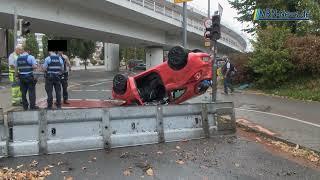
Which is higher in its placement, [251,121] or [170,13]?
[170,13]

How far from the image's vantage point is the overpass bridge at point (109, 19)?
27.5 m

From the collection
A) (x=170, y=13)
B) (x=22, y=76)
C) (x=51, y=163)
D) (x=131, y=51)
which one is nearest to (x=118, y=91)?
(x=22, y=76)

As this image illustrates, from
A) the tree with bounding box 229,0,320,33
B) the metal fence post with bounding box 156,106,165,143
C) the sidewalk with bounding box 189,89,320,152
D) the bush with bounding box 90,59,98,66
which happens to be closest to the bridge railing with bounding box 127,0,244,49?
the tree with bounding box 229,0,320,33

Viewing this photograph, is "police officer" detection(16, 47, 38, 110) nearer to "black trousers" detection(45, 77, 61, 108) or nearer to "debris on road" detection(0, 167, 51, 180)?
"black trousers" detection(45, 77, 61, 108)

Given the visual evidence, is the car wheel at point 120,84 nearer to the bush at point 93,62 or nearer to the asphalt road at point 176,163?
the asphalt road at point 176,163

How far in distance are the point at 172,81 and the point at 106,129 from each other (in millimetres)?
3647

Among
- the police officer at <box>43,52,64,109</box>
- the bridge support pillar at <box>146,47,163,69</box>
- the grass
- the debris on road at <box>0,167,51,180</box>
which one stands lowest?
the debris on road at <box>0,167,51,180</box>

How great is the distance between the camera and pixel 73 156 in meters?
8.64

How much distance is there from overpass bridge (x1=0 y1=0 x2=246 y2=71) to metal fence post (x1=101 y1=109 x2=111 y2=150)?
16801 millimetres

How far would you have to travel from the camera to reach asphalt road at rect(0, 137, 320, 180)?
7.51 metres

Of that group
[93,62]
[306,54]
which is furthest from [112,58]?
[93,62]

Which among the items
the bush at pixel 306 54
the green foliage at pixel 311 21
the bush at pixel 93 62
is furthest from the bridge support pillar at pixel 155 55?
the bush at pixel 93 62

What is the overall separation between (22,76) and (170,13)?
30725mm

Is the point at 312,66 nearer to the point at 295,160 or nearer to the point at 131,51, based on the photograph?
the point at 295,160
